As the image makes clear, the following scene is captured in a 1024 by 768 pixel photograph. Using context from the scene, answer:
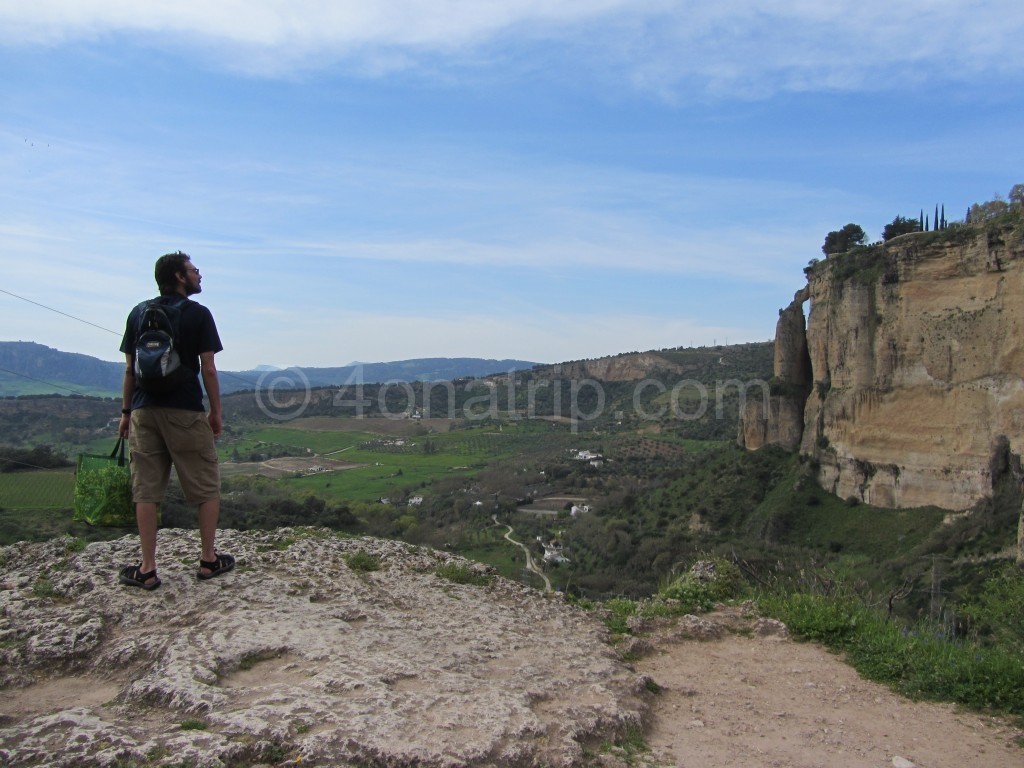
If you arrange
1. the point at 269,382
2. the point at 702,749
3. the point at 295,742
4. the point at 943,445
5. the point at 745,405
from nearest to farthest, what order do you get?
the point at 295,742 → the point at 702,749 → the point at 943,445 → the point at 745,405 → the point at 269,382

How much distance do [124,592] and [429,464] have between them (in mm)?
70197

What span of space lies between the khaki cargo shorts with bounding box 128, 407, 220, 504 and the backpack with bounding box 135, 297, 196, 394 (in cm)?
23

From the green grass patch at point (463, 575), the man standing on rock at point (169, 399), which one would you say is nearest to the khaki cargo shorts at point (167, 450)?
the man standing on rock at point (169, 399)

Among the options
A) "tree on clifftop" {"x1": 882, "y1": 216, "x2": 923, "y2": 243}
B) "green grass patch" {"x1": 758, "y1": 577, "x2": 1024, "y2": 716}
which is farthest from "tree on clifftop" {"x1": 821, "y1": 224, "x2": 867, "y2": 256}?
"green grass patch" {"x1": 758, "y1": 577, "x2": 1024, "y2": 716}

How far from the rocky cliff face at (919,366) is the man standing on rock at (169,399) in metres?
32.4

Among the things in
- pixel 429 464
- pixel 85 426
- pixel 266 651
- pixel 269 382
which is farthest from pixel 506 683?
pixel 269 382

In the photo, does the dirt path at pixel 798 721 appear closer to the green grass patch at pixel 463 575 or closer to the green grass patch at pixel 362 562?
the green grass patch at pixel 463 575

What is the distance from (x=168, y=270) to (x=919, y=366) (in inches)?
1386

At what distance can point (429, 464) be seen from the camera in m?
75.1

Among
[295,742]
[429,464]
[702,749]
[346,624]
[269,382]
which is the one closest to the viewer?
[295,742]

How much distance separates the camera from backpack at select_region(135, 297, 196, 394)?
16.5 feet

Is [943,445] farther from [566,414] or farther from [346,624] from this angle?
[566,414]

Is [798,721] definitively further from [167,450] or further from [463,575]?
[167,450]

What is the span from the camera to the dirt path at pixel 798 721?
3.86 meters
